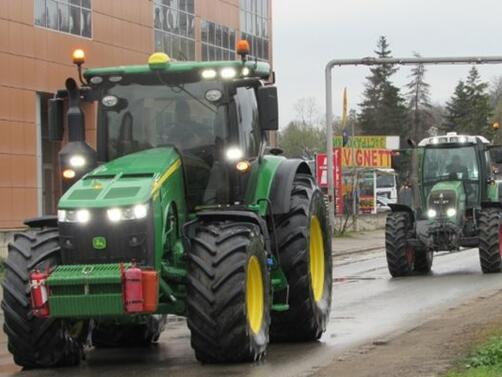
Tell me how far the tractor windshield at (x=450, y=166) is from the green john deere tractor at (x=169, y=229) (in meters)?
10.7

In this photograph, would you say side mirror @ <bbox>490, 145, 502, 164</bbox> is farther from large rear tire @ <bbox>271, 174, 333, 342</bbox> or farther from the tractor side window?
the tractor side window

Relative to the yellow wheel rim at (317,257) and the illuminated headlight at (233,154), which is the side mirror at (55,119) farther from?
the yellow wheel rim at (317,257)

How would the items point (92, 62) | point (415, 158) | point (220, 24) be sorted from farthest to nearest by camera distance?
point (220, 24) → point (92, 62) → point (415, 158)

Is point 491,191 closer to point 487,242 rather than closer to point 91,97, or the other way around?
point 487,242

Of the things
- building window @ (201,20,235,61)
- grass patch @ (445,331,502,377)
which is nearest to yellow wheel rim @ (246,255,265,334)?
grass patch @ (445,331,502,377)

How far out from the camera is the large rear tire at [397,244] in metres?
20.3

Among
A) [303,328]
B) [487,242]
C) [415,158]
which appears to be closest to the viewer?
[303,328]

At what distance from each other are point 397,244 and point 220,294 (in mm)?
12002

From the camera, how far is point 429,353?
934 centimetres

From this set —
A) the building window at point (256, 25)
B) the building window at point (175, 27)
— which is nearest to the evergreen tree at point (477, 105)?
the building window at point (256, 25)

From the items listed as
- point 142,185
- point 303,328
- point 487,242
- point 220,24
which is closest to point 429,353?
point 303,328

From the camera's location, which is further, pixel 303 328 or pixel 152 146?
pixel 303 328

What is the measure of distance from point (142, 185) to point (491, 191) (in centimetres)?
1461

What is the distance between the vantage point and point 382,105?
335 feet
